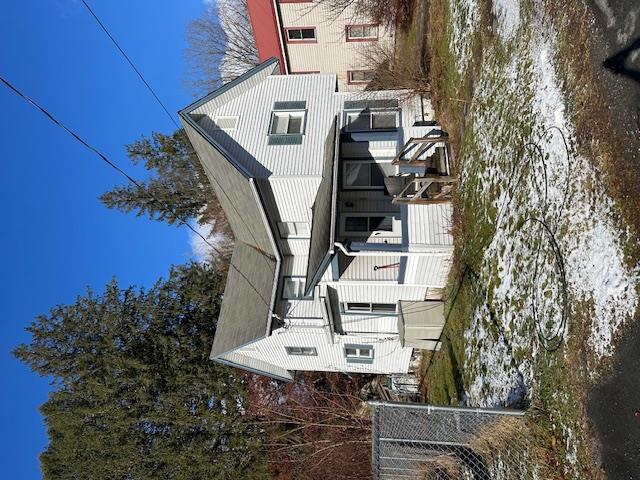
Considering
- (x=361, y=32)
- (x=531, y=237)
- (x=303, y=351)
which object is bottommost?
(x=303, y=351)

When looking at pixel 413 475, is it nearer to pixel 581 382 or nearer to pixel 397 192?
pixel 581 382

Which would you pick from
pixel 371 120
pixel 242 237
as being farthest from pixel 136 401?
pixel 371 120

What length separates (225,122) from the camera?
15117 mm

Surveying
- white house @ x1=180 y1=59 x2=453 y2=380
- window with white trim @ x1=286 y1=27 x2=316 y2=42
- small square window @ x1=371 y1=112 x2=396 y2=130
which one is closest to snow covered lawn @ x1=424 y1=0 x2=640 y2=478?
white house @ x1=180 y1=59 x2=453 y2=380

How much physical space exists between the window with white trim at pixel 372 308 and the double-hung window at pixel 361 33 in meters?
15.3

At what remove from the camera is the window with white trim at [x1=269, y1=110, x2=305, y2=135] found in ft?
48.7

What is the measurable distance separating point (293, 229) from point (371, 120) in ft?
16.2

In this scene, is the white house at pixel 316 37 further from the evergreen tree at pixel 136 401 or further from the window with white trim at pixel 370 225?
the evergreen tree at pixel 136 401

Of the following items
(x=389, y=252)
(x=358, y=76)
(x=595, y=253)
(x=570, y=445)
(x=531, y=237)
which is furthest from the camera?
(x=358, y=76)

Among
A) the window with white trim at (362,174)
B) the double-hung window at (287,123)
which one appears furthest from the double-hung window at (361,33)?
the window with white trim at (362,174)

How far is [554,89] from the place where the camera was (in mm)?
8094

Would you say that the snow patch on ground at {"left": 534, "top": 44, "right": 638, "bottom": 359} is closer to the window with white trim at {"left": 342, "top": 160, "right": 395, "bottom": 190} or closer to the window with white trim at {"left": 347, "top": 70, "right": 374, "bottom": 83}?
the window with white trim at {"left": 342, "top": 160, "right": 395, "bottom": 190}

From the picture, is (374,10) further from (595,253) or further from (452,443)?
(452,443)

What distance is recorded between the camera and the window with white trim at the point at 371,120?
15.3m
